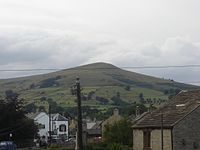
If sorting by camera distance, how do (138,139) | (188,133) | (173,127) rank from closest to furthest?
(173,127) < (188,133) < (138,139)

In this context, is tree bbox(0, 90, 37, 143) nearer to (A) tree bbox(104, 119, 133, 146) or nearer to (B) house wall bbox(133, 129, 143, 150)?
(A) tree bbox(104, 119, 133, 146)

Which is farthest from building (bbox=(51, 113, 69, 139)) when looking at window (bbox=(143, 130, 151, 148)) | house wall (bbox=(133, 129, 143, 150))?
window (bbox=(143, 130, 151, 148))

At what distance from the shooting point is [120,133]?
72500 mm

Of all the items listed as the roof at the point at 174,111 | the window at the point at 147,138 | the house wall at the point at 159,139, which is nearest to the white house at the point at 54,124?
the roof at the point at 174,111

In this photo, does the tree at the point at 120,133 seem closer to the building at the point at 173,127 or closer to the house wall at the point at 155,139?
the house wall at the point at 155,139

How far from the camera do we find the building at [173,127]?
50.2m

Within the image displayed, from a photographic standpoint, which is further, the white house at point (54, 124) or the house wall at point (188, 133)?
the white house at point (54, 124)

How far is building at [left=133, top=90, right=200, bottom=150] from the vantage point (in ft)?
165

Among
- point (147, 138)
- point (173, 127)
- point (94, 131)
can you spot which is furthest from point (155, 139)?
point (94, 131)

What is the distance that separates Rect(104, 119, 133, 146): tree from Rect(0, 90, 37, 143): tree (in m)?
21.8

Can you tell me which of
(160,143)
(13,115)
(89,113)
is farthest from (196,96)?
(89,113)

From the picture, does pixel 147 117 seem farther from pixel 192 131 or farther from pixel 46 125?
pixel 46 125

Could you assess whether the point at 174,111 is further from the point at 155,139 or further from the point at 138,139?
the point at 138,139

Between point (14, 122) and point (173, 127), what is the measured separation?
1805 inches
